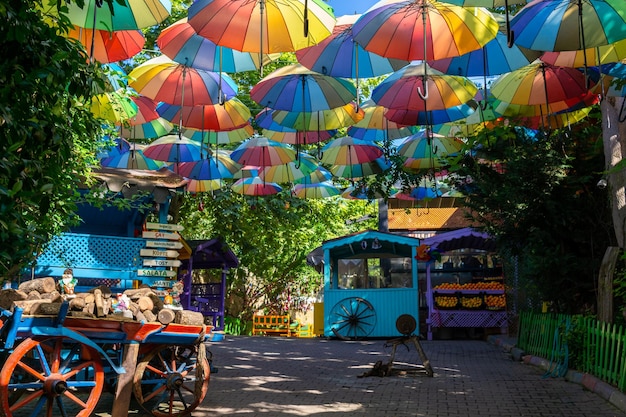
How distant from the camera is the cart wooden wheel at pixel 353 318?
2072 cm

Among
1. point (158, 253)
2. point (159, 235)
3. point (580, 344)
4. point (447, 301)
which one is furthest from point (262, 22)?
point (447, 301)

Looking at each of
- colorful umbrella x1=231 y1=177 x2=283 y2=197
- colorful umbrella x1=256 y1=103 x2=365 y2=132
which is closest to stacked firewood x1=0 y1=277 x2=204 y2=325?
colorful umbrella x1=256 y1=103 x2=365 y2=132

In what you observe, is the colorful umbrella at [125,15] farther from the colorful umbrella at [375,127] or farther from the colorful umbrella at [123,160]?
the colorful umbrella at [123,160]

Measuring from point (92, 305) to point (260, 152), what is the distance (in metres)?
9.27

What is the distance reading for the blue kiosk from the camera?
20.6 metres

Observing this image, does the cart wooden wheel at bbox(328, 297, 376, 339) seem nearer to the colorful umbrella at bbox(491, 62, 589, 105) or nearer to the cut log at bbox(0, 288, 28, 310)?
the colorful umbrella at bbox(491, 62, 589, 105)

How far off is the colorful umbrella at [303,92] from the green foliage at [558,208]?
3478mm

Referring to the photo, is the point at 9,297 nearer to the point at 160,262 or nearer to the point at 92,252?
the point at 160,262

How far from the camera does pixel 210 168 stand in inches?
666

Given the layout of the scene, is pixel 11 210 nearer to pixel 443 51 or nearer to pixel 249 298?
pixel 443 51

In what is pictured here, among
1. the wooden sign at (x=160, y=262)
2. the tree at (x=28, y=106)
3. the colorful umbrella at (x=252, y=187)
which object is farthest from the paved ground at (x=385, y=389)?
the colorful umbrella at (x=252, y=187)

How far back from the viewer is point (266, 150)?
15562 millimetres

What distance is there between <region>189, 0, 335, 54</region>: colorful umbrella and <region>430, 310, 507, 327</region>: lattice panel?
14.2 m

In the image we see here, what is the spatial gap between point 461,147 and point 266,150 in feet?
15.6
